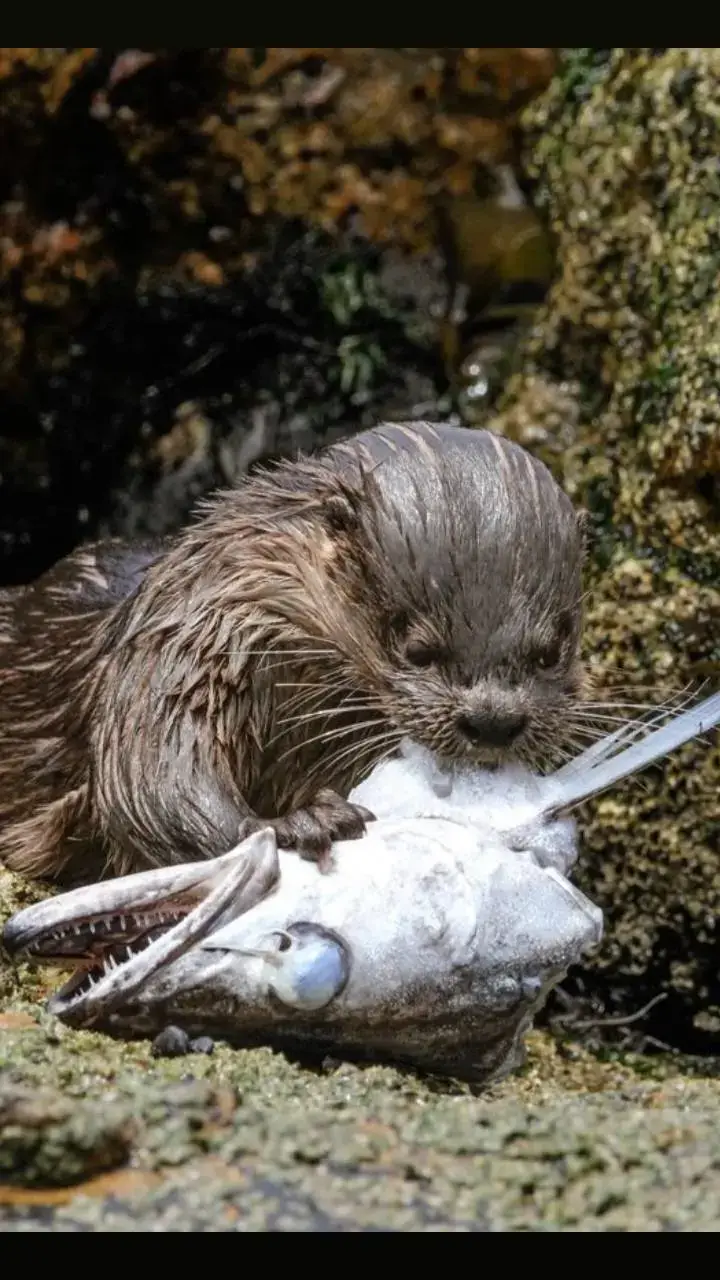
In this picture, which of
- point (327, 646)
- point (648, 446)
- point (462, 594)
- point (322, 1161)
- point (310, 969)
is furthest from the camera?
point (648, 446)

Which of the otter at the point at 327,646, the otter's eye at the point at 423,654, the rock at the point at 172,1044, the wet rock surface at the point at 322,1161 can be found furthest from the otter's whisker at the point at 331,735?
the wet rock surface at the point at 322,1161

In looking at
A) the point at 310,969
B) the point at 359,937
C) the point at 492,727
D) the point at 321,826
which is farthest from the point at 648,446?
the point at 310,969

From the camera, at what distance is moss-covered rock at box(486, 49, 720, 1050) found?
555 cm

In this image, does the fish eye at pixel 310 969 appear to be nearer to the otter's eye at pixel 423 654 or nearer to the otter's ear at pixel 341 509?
Result: the otter's eye at pixel 423 654

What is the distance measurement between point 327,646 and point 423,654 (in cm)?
28

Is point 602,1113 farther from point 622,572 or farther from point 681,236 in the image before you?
point 681,236

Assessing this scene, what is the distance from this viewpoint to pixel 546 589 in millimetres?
4090

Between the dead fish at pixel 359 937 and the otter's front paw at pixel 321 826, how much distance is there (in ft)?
0.09

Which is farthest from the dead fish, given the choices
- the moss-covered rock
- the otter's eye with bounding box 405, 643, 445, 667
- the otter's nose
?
the moss-covered rock

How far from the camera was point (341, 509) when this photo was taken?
13.9 feet

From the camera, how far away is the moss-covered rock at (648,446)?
5551 millimetres

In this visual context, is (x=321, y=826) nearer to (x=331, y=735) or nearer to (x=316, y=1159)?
(x=331, y=735)

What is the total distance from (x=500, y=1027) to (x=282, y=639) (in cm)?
97

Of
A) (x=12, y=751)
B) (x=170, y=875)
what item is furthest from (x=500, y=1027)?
(x=12, y=751)
